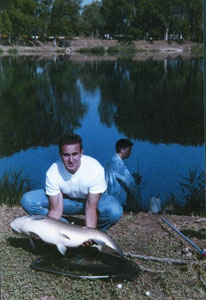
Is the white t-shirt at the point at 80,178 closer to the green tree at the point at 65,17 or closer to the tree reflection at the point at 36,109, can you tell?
the tree reflection at the point at 36,109

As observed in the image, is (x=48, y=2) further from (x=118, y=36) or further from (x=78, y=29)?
(x=118, y=36)

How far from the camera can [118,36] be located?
172ft

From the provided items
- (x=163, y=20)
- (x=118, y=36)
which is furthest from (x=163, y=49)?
(x=163, y=20)

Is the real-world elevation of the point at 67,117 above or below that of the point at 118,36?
below

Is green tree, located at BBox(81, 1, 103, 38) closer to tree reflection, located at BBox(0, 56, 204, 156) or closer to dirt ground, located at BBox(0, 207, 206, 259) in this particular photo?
tree reflection, located at BBox(0, 56, 204, 156)

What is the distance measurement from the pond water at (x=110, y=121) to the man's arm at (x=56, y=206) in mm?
3592

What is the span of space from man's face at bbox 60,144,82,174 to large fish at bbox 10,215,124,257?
46 cm

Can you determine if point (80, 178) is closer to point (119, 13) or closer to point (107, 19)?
point (119, 13)

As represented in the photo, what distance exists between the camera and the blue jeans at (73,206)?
3709 mm

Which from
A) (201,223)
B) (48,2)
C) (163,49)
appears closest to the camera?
(201,223)

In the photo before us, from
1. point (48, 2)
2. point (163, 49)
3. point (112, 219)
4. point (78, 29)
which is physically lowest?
point (112, 219)

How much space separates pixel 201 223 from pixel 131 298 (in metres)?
1.63

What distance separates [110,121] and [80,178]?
10504 mm

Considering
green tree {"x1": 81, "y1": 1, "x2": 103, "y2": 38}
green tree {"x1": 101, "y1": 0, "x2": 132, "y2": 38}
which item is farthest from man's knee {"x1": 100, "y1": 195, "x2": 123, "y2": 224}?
green tree {"x1": 81, "y1": 1, "x2": 103, "y2": 38}
